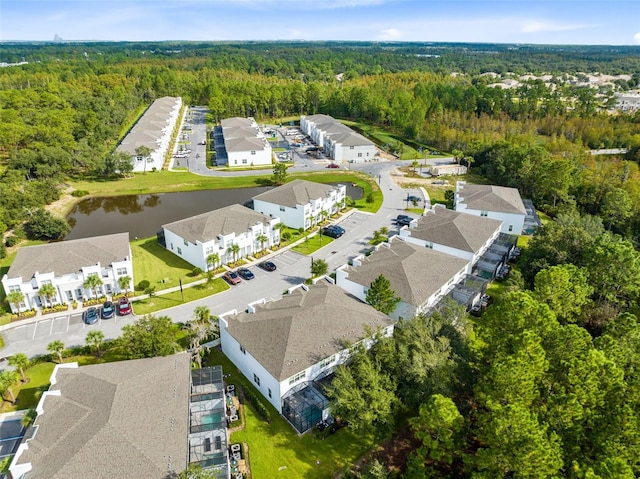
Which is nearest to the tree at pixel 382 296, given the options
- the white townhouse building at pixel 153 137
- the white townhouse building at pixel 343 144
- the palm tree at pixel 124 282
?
the palm tree at pixel 124 282

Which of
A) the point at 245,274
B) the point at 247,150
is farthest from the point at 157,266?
the point at 247,150

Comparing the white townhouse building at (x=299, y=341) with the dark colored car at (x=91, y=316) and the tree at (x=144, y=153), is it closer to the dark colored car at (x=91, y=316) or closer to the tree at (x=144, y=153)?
the dark colored car at (x=91, y=316)

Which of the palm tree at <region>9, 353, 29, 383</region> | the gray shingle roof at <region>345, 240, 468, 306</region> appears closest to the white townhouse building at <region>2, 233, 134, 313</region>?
the palm tree at <region>9, 353, 29, 383</region>

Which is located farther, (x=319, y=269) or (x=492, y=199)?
(x=492, y=199)

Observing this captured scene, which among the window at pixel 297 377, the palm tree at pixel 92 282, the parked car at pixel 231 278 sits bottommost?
the parked car at pixel 231 278

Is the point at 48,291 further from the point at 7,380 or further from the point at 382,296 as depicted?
the point at 382,296

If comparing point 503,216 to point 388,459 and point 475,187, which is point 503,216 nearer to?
point 475,187
